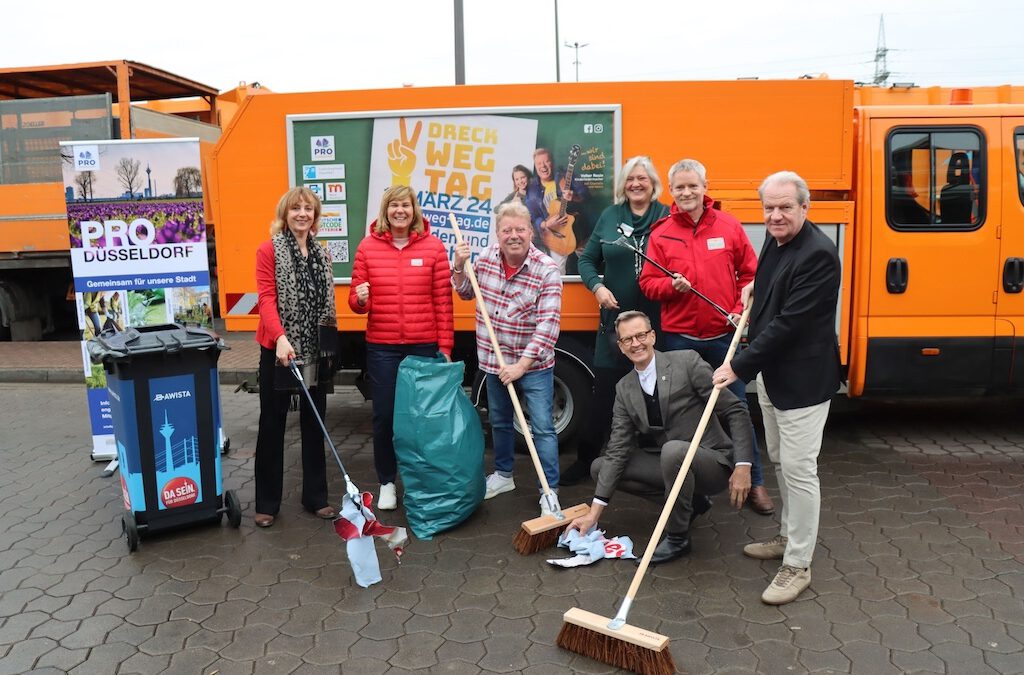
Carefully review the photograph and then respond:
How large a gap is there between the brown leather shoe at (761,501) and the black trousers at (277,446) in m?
2.38

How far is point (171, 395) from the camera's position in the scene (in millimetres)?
4000

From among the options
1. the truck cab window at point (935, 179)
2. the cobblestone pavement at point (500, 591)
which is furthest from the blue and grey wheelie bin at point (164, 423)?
the truck cab window at point (935, 179)

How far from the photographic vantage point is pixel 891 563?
12.1ft

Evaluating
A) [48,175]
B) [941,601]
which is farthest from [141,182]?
[48,175]

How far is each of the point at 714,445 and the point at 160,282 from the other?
3.88 meters

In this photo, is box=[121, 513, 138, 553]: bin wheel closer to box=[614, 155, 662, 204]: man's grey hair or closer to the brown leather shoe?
box=[614, 155, 662, 204]: man's grey hair

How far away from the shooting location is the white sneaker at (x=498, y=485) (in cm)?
461

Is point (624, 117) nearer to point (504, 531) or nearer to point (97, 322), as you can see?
point (504, 531)

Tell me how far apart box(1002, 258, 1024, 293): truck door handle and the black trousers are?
13.9 ft

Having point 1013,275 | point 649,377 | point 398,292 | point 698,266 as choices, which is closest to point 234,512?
point 398,292

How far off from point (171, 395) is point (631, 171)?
2.68 m

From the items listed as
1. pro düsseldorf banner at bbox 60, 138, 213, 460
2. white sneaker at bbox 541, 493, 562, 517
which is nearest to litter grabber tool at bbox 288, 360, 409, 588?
white sneaker at bbox 541, 493, 562, 517

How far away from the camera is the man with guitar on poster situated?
16.1 ft

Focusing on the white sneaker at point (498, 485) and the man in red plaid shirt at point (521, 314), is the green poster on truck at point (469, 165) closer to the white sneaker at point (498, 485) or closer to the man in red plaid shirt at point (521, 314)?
the man in red plaid shirt at point (521, 314)
